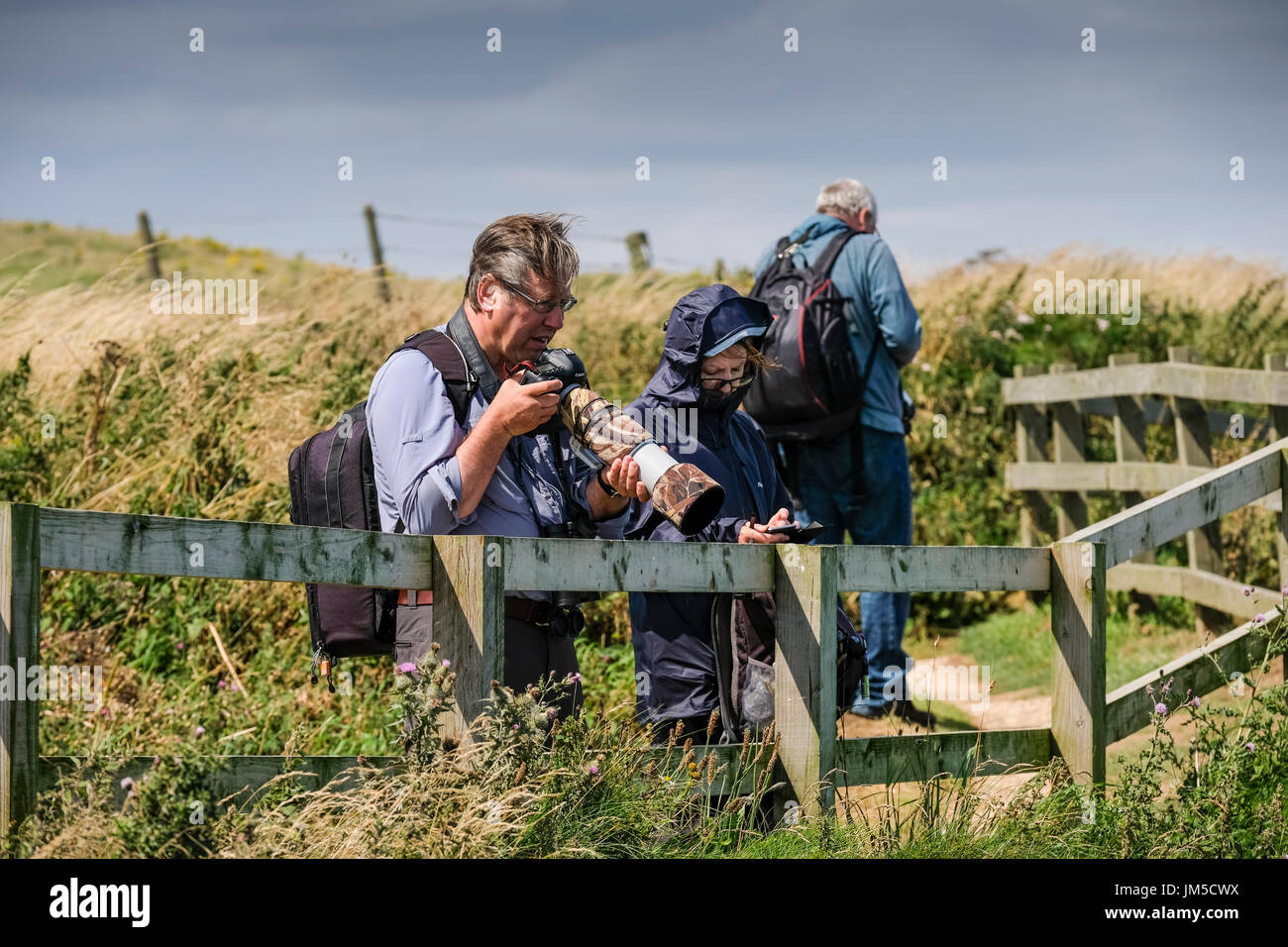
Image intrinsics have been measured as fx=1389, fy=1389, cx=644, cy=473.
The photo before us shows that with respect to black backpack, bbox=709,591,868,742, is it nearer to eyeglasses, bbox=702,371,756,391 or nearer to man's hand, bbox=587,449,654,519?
man's hand, bbox=587,449,654,519

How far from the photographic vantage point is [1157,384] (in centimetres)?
841

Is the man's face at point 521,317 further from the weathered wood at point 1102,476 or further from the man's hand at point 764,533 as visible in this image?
the weathered wood at point 1102,476

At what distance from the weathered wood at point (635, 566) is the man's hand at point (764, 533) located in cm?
11

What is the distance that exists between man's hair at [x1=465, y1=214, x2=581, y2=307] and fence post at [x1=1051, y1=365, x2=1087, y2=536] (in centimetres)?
668

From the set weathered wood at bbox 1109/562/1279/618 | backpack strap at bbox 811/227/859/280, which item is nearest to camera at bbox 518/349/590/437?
backpack strap at bbox 811/227/859/280

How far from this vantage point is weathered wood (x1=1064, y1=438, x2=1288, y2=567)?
15.3ft

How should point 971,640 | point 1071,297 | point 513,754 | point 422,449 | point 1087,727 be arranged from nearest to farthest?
point 513,754 < point 422,449 < point 1087,727 < point 971,640 < point 1071,297

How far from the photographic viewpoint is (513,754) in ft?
10.1

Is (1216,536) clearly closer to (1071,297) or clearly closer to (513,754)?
(1071,297)

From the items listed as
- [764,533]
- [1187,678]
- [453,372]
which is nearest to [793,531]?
[764,533]

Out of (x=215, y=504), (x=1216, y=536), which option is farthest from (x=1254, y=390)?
(x=215, y=504)

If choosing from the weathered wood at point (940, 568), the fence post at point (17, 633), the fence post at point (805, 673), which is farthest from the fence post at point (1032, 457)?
the fence post at point (17, 633)

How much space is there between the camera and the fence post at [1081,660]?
4422 mm
